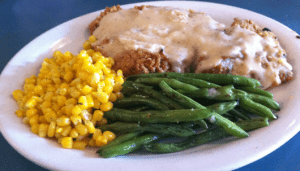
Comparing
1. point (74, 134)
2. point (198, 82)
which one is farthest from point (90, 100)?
point (198, 82)

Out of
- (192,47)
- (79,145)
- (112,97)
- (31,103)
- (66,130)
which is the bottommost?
(79,145)

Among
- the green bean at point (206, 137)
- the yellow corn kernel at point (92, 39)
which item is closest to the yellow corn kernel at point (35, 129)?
the green bean at point (206, 137)

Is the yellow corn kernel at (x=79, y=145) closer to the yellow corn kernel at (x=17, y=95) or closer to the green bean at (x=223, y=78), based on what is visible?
the yellow corn kernel at (x=17, y=95)

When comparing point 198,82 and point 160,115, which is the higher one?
point 198,82

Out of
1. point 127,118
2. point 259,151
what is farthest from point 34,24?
point 259,151

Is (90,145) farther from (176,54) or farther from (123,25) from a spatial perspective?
(123,25)

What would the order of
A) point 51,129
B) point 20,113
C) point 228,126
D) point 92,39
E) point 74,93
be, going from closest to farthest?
point 228,126
point 51,129
point 74,93
point 20,113
point 92,39

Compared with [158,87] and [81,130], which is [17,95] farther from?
[158,87]
